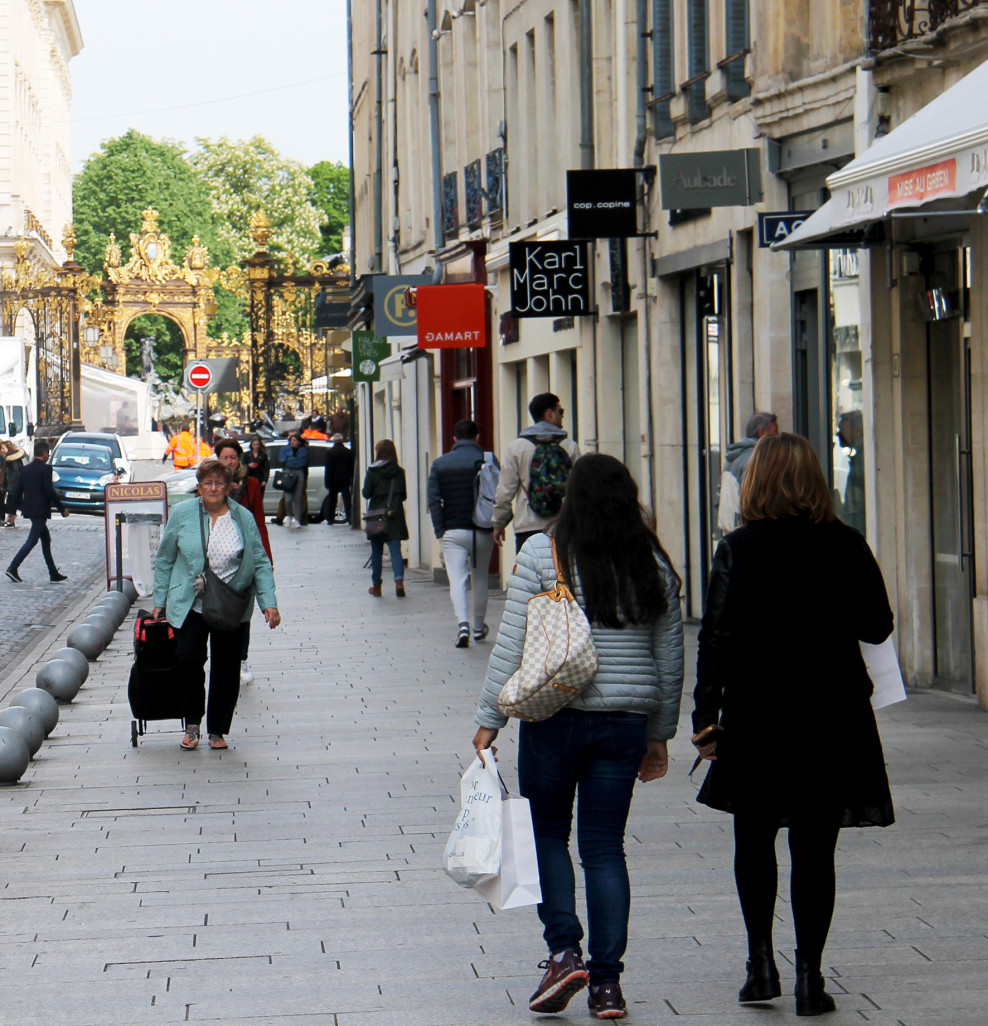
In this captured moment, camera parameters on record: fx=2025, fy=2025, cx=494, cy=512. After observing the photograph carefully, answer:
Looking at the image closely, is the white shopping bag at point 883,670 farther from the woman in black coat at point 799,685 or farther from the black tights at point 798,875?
the black tights at point 798,875

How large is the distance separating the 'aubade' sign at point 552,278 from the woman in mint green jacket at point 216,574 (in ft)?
27.4

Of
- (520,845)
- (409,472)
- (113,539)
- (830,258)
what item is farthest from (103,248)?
(520,845)

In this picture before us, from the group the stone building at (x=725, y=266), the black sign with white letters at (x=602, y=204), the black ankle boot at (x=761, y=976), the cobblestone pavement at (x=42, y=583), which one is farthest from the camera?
the cobblestone pavement at (x=42, y=583)

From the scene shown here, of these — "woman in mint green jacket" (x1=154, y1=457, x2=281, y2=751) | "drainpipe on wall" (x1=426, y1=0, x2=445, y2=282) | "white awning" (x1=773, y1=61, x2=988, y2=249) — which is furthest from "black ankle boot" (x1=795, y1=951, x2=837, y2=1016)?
"drainpipe on wall" (x1=426, y1=0, x2=445, y2=282)

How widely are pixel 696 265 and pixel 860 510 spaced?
3.61m

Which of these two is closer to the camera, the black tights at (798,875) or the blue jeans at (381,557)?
the black tights at (798,875)

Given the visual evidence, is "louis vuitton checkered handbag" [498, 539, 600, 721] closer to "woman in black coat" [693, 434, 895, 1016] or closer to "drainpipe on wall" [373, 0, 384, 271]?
"woman in black coat" [693, 434, 895, 1016]

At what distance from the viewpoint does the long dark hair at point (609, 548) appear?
5398 millimetres

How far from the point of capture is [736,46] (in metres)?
15.6

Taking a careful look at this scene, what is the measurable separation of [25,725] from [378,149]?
85.7 feet

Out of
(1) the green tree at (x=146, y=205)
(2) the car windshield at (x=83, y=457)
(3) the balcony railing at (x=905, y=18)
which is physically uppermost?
Answer: (1) the green tree at (x=146, y=205)

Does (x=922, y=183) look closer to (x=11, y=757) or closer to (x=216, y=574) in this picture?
(x=216, y=574)

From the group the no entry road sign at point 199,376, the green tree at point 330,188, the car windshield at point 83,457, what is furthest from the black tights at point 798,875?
the green tree at point 330,188

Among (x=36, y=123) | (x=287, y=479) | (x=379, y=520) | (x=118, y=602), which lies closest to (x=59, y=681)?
(x=118, y=602)
